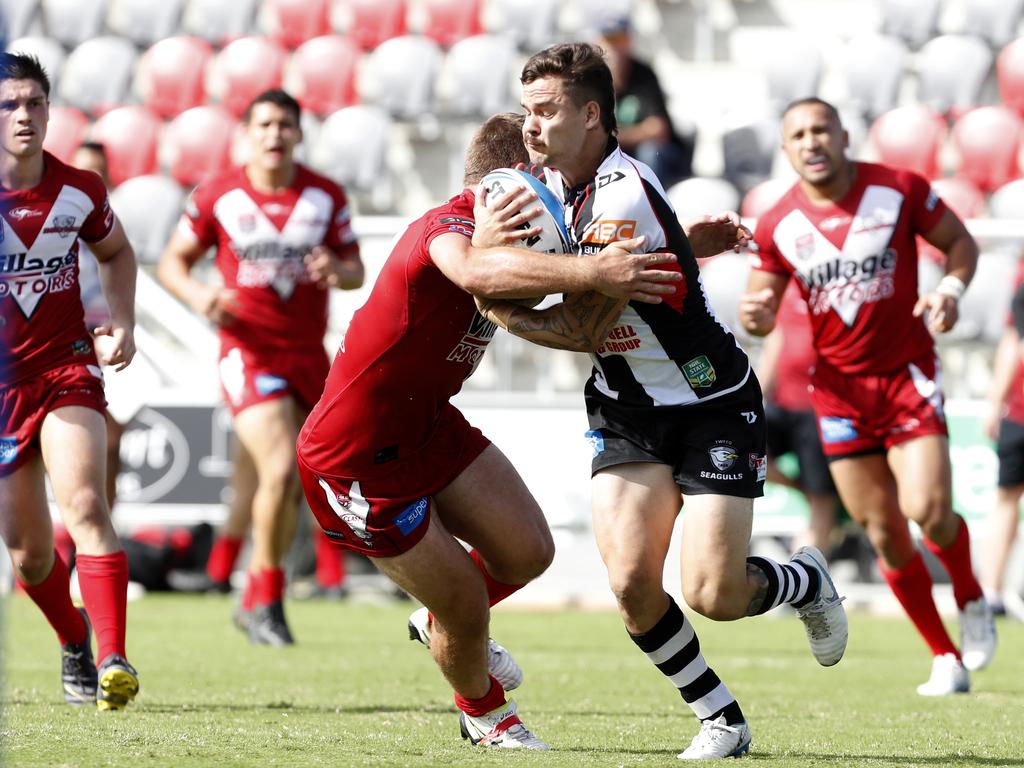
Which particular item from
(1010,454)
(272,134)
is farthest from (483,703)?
(1010,454)

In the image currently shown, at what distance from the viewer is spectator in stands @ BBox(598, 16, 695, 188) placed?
45.2 ft

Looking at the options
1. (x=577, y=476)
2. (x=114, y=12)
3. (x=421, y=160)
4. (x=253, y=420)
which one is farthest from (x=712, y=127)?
(x=253, y=420)

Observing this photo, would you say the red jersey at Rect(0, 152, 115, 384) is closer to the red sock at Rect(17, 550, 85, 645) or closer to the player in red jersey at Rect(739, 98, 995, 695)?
the red sock at Rect(17, 550, 85, 645)

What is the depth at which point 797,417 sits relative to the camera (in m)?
11.6

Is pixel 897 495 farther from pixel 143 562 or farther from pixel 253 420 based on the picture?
pixel 143 562

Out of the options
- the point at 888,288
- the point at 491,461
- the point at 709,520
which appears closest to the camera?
the point at 709,520

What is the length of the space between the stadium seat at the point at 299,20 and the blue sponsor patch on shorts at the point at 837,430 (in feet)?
37.1

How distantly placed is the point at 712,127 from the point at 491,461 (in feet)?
38.3

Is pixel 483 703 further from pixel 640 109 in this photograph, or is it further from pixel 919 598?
pixel 640 109

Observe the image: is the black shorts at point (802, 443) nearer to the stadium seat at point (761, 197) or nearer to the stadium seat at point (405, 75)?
the stadium seat at point (761, 197)

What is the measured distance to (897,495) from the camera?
728 centimetres

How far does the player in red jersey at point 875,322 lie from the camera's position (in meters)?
7.11

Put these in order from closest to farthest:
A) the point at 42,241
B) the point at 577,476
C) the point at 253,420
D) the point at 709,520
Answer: the point at 709,520, the point at 42,241, the point at 253,420, the point at 577,476

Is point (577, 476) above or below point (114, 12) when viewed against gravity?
below
